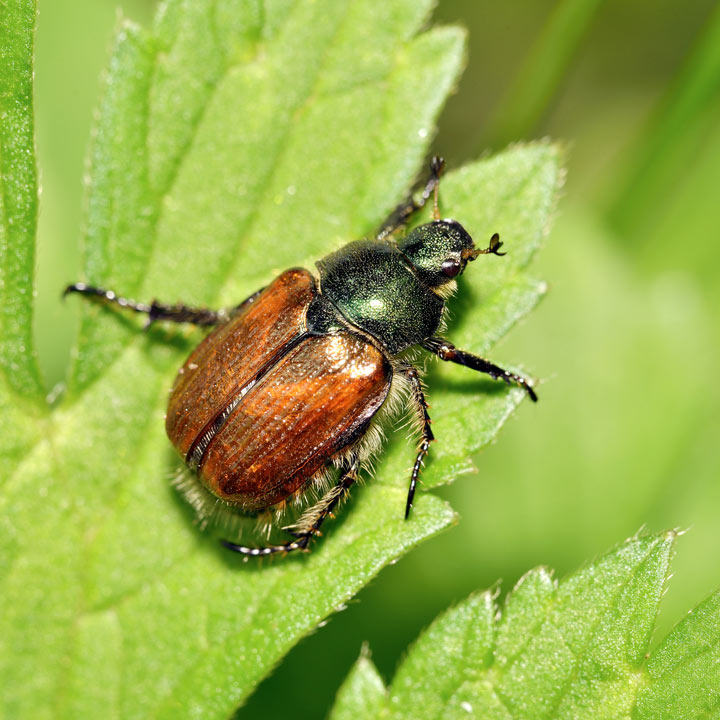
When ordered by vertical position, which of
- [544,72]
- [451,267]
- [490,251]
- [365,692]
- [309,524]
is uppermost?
[544,72]

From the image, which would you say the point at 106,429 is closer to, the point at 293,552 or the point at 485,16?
the point at 293,552

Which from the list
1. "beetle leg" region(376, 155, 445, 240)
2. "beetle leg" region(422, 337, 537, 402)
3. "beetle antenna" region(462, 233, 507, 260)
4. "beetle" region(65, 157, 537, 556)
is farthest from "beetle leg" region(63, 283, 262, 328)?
"beetle antenna" region(462, 233, 507, 260)

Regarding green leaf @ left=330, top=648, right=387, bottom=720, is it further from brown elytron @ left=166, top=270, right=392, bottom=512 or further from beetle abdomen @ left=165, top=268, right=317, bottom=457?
beetle abdomen @ left=165, top=268, right=317, bottom=457

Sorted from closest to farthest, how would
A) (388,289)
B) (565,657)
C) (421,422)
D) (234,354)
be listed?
(565,657) → (421,422) → (234,354) → (388,289)

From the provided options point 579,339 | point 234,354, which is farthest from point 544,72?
point 234,354

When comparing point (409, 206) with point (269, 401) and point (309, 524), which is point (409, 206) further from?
point (309, 524)

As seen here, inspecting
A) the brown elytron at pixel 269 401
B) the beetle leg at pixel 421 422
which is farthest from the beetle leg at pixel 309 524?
the beetle leg at pixel 421 422
